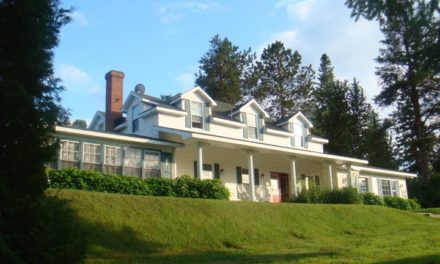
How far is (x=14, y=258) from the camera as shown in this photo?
23.6 ft

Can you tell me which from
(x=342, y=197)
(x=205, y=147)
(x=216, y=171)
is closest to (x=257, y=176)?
(x=216, y=171)

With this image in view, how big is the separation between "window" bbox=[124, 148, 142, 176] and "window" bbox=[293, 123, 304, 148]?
14.2m

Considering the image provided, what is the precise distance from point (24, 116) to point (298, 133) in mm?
28486

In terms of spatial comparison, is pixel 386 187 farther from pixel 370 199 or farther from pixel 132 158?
pixel 132 158

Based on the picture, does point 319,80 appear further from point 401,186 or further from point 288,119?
point 288,119

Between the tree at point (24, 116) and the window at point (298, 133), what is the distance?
27.2 meters

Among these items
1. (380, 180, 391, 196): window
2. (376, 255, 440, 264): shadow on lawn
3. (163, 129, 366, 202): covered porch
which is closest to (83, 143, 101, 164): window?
(163, 129, 366, 202): covered porch

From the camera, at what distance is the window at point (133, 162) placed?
23.5m

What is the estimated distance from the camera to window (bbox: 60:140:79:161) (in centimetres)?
2145

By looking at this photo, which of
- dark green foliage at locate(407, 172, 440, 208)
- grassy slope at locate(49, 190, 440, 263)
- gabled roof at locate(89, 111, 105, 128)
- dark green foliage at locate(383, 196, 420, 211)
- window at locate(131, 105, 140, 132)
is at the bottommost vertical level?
grassy slope at locate(49, 190, 440, 263)

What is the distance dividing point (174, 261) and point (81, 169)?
9.04 meters

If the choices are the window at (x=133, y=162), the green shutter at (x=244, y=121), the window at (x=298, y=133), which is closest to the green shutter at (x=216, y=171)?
the green shutter at (x=244, y=121)

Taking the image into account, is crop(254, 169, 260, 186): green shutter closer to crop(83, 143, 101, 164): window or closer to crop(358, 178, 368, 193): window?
crop(358, 178, 368, 193): window

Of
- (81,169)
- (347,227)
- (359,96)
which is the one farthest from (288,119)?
(359,96)
